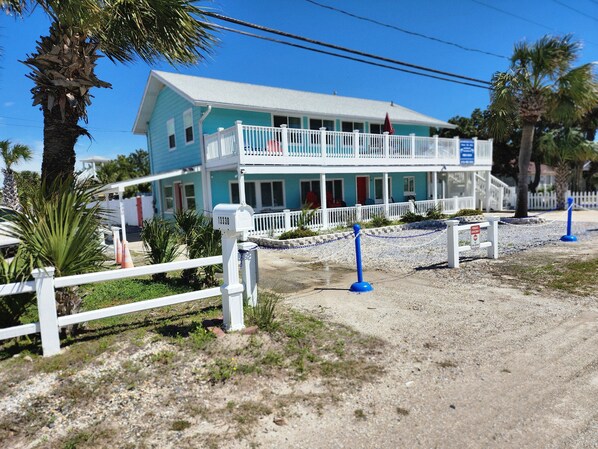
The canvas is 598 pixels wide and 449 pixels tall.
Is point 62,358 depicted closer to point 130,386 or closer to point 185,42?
point 130,386

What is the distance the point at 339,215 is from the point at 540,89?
9.88 metres

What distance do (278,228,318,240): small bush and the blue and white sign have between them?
11.9 meters

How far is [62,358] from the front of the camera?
4074 millimetres

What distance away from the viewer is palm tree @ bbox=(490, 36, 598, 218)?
15.6 m

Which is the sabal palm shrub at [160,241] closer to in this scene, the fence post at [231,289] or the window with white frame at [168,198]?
the fence post at [231,289]

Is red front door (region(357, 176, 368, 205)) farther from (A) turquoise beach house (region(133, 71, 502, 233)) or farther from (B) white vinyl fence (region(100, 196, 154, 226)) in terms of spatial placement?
(B) white vinyl fence (region(100, 196, 154, 226))

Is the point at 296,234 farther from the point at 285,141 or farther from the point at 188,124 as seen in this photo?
the point at 188,124

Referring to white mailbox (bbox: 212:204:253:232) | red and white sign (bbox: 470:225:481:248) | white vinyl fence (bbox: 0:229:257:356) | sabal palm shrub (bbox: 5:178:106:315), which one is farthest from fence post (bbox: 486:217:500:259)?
sabal palm shrub (bbox: 5:178:106:315)

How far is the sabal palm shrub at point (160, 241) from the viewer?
24.8 ft

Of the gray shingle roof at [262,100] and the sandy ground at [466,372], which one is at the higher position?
the gray shingle roof at [262,100]

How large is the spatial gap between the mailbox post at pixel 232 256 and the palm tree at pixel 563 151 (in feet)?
84.3

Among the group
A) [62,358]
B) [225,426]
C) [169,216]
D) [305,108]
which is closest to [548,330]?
[225,426]

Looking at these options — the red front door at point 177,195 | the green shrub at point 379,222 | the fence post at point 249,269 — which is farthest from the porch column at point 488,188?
the fence post at point 249,269

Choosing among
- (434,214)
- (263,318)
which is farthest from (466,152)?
(263,318)
